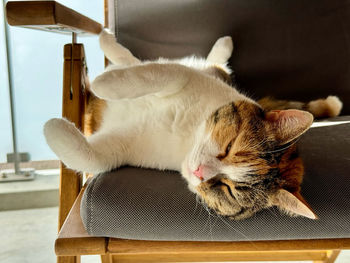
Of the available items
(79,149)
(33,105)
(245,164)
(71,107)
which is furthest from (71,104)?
(33,105)

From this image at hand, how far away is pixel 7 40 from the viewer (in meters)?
1.95

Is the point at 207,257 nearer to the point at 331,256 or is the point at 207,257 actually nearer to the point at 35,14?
the point at 331,256

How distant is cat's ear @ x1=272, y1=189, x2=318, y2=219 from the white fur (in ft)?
0.55

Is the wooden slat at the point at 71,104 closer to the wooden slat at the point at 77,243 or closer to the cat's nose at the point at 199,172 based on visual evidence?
the wooden slat at the point at 77,243

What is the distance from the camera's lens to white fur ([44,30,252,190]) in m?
0.93

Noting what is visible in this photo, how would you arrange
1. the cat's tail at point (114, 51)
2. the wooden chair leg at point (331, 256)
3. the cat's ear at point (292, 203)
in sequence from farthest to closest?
the wooden chair leg at point (331, 256) → the cat's tail at point (114, 51) → the cat's ear at point (292, 203)

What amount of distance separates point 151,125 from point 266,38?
2.73 ft

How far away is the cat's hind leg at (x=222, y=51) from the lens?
5.04 ft

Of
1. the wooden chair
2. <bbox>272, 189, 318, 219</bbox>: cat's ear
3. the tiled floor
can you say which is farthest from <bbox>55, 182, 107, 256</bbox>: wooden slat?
the tiled floor

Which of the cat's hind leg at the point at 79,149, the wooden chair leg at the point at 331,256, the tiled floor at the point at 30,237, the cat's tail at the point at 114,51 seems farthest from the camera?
the tiled floor at the point at 30,237

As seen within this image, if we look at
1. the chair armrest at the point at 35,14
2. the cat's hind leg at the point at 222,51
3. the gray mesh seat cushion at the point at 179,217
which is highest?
the chair armrest at the point at 35,14

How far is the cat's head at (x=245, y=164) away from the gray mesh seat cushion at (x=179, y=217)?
3cm

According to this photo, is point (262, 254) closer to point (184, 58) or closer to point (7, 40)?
point (184, 58)

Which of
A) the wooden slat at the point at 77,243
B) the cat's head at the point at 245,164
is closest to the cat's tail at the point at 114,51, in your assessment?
the cat's head at the point at 245,164
